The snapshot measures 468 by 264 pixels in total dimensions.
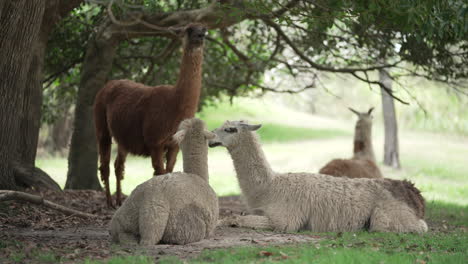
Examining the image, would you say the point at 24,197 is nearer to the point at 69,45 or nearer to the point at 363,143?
the point at 69,45

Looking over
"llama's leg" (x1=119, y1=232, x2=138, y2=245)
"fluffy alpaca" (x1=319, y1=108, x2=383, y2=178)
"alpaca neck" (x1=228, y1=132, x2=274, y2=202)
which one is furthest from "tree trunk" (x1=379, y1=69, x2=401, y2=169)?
"llama's leg" (x1=119, y1=232, x2=138, y2=245)

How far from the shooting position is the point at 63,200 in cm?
862

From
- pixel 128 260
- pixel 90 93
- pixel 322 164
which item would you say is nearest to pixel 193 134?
pixel 128 260

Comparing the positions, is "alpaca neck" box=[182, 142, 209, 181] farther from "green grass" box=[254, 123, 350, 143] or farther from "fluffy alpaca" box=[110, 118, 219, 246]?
"green grass" box=[254, 123, 350, 143]

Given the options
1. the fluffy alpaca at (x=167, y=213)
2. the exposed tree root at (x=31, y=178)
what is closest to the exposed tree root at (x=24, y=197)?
the fluffy alpaca at (x=167, y=213)

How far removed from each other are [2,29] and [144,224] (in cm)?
333

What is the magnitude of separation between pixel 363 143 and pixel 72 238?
21.3 feet

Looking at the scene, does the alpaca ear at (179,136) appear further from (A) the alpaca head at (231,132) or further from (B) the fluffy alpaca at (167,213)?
(A) the alpaca head at (231,132)

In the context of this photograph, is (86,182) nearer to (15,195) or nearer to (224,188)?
(15,195)

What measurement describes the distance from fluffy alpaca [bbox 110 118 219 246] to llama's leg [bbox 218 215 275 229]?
0.79 metres

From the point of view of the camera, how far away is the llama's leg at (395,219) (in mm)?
6738

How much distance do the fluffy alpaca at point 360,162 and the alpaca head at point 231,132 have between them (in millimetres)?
3077

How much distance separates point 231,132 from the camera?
22.7 feet

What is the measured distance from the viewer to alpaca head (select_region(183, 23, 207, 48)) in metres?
7.98
